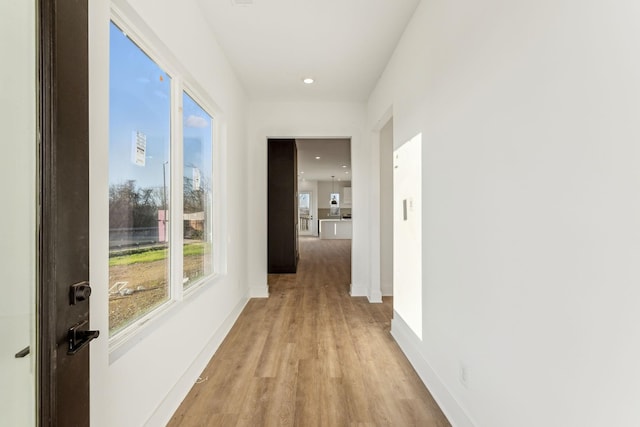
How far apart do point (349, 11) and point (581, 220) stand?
230cm

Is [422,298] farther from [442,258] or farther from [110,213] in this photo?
[110,213]

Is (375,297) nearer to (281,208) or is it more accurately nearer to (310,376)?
(310,376)

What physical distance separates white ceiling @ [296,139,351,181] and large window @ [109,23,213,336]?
5207 millimetres

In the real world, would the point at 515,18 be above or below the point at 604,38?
above

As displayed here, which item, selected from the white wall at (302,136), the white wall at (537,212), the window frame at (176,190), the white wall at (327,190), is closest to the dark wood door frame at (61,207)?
the window frame at (176,190)

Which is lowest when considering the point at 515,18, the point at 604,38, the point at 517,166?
the point at 517,166

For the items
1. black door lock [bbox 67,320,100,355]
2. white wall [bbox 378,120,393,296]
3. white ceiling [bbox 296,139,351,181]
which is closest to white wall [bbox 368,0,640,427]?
black door lock [bbox 67,320,100,355]

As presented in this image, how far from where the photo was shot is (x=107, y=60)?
140cm

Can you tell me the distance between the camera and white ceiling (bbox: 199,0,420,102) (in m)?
2.48

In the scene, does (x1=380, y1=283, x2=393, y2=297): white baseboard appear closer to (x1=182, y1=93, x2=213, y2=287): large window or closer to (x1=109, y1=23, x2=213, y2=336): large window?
(x1=182, y1=93, x2=213, y2=287): large window
